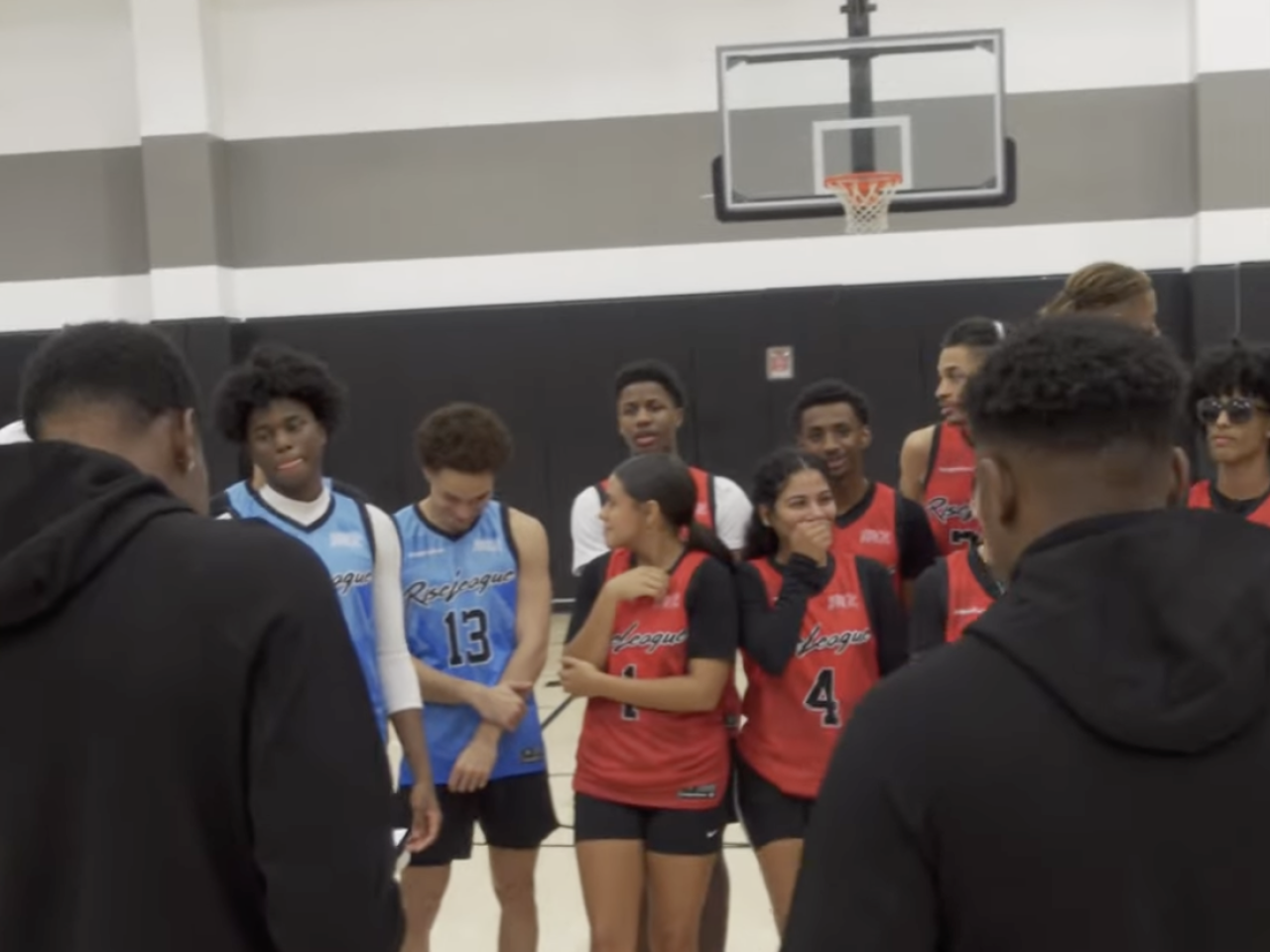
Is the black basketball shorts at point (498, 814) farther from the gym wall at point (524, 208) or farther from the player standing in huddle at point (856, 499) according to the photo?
the gym wall at point (524, 208)

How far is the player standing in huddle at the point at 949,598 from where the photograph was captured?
3.20 m

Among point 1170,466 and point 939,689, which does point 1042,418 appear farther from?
point 939,689

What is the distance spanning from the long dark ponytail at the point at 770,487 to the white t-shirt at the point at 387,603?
0.90 m

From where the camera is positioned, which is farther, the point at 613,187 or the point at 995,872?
the point at 613,187

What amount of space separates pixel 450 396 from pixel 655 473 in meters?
6.93

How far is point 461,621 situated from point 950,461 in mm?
1536

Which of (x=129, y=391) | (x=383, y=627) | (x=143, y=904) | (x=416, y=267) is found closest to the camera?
(x=143, y=904)

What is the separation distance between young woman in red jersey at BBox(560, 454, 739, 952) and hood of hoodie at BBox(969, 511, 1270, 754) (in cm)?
226

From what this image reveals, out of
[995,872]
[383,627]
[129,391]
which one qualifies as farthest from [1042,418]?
[383,627]

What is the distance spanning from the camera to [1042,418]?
4.25ft

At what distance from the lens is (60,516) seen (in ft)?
5.54

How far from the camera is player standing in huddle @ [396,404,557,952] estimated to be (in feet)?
11.9

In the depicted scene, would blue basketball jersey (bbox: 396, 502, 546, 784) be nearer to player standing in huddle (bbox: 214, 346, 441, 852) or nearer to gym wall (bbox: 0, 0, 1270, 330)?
player standing in huddle (bbox: 214, 346, 441, 852)

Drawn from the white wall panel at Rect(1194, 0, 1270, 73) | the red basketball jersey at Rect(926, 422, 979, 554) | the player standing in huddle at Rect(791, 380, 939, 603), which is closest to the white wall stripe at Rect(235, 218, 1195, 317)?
the white wall panel at Rect(1194, 0, 1270, 73)
